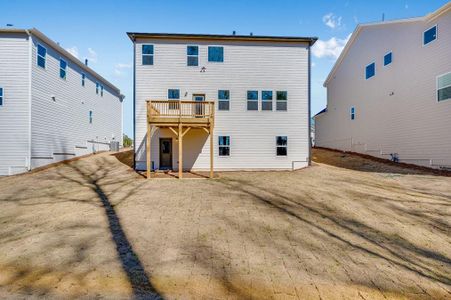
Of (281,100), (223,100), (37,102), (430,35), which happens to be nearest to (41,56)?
(37,102)

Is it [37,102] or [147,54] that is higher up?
[147,54]

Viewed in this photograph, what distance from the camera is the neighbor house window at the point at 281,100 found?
56.9ft

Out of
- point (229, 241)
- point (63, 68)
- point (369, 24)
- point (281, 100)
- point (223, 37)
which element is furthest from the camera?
point (369, 24)

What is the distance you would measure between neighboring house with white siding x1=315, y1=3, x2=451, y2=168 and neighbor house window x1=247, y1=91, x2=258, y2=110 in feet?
33.1

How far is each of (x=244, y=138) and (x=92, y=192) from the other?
9.76m

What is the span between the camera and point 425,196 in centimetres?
979

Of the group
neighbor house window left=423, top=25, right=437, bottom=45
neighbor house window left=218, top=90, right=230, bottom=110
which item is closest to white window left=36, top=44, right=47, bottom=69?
neighbor house window left=218, top=90, right=230, bottom=110

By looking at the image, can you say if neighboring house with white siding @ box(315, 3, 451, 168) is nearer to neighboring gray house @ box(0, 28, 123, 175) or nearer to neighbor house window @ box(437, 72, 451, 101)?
neighbor house window @ box(437, 72, 451, 101)

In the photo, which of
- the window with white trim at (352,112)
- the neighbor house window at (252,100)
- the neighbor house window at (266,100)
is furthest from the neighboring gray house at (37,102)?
the window with white trim at (352,112)

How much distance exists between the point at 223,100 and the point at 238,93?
3.78 ft

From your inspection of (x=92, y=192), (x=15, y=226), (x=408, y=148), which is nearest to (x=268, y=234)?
(x=15, y=226)

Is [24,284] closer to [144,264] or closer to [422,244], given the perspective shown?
[144,264]

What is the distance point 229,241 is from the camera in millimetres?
6215

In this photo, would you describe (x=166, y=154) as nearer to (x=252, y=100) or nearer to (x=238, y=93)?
(x=238, y=93)
